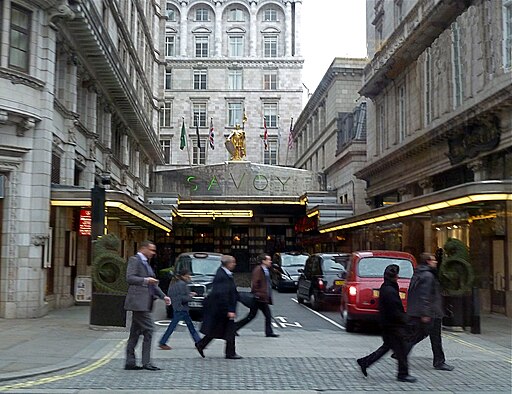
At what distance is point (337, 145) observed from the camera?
49719mm

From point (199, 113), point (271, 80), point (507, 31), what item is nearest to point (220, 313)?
point (507, 31)

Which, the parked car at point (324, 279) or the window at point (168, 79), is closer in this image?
the parked car at point (324, 279)

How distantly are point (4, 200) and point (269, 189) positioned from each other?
32.9 metres

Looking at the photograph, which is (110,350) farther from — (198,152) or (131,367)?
(198,152)

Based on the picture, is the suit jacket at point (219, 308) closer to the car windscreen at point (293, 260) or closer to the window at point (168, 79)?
the car windscreen at point (293, 260)

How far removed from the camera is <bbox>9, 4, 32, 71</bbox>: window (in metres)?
18.4

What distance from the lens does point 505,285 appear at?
21.0 metres

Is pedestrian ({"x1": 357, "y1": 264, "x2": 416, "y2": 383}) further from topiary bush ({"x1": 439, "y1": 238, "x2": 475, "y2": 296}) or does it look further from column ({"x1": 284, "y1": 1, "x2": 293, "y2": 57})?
column ({"x1": 284, "y1": 1, "x2": 293, "y2": 57})

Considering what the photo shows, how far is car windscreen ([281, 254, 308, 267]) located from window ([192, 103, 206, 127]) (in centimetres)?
4843

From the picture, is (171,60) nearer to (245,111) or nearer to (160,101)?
(245,111)

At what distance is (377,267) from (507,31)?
994 centimetres

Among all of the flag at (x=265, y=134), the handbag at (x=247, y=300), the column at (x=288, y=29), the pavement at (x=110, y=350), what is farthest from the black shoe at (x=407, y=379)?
the column at (x=288, y=29)

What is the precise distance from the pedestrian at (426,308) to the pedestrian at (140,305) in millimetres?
3973

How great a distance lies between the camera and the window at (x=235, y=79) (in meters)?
80.1
